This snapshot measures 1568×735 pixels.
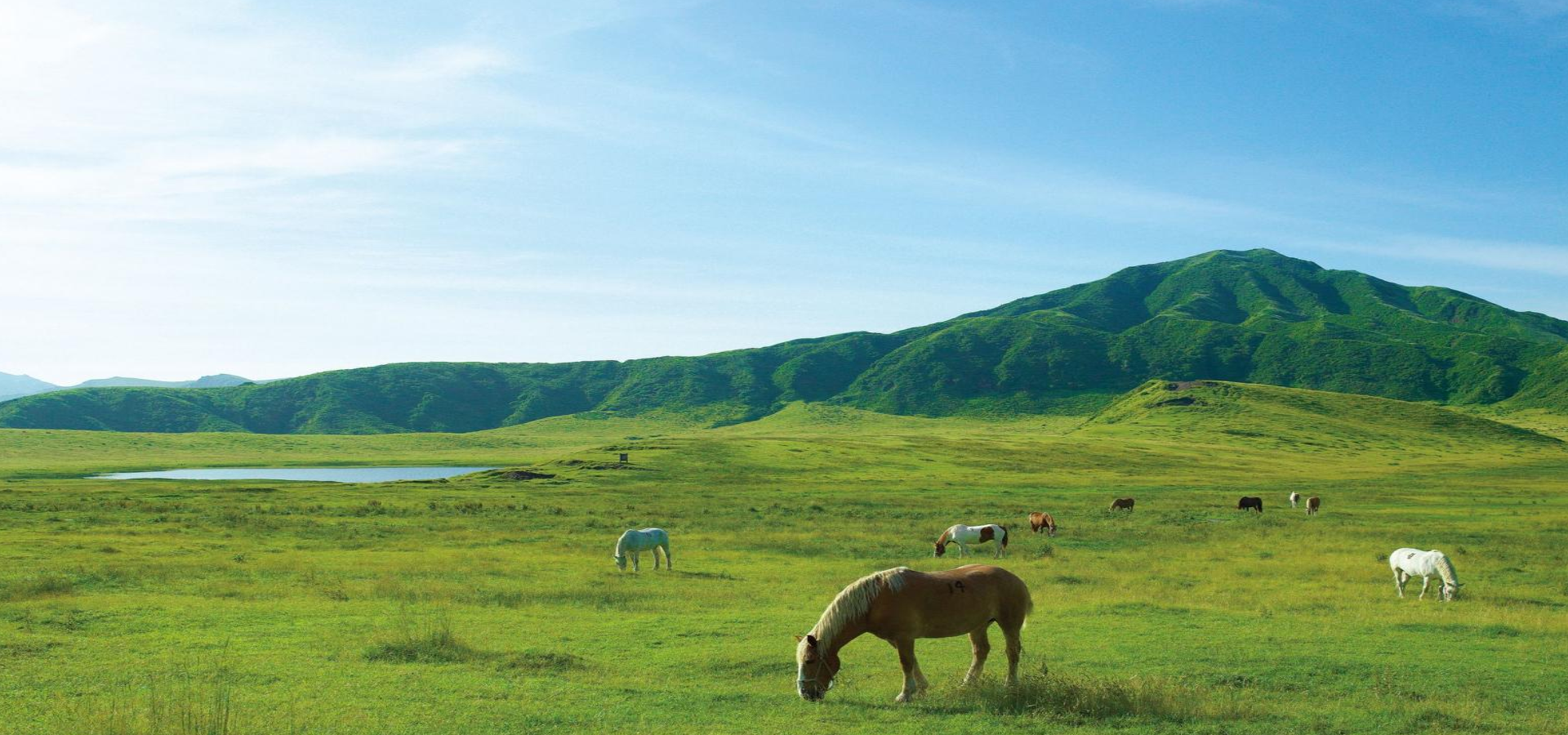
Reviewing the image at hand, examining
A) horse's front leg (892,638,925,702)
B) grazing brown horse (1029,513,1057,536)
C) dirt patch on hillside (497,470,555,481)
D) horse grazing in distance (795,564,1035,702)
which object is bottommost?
dirt patch on hillside (497,470,555,481)

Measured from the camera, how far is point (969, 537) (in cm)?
3866

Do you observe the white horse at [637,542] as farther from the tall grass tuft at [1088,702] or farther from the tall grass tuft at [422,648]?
the tall grass tuft at [1088,702]

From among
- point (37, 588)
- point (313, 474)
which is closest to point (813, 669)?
point (37, 588)

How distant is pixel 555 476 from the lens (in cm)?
9012

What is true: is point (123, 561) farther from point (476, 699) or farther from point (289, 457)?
point (289, 457)

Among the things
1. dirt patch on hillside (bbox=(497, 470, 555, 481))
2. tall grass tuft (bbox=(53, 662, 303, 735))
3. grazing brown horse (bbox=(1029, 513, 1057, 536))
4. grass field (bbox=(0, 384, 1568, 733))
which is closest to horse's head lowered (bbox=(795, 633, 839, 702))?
grass field (bbox=(0, 384, 1568, 733))

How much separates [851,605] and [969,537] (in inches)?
1011

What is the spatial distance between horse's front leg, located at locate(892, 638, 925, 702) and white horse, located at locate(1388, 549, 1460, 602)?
20301 mm

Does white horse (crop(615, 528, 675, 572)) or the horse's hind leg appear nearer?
the horse's hind leg

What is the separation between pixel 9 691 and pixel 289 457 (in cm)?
16826

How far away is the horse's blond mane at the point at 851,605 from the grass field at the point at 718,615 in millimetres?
1133

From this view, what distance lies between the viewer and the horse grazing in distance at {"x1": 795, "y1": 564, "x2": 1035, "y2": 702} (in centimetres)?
1417

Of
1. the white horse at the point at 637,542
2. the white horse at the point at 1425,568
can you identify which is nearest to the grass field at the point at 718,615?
the white horse at the point at 1425,568

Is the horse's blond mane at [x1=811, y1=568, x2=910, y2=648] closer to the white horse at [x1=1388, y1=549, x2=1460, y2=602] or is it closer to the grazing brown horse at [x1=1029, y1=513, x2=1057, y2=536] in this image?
the white horse at [x1=1388, y1=549, x2=1460, y2=602]
